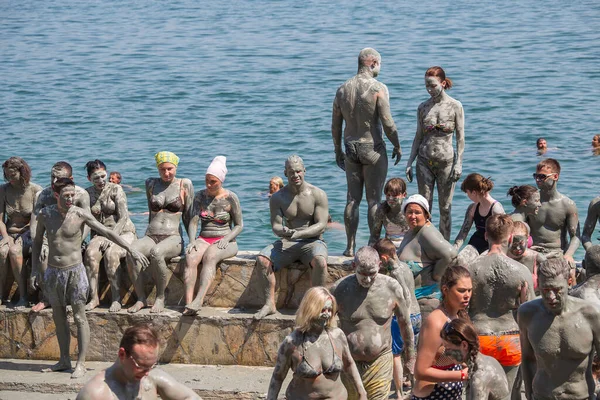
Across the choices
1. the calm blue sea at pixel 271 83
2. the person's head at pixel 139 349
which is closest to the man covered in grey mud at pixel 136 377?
the person's head at pixel 139 349

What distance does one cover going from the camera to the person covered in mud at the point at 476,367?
7766 millimetres

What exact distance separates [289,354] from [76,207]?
3734mm

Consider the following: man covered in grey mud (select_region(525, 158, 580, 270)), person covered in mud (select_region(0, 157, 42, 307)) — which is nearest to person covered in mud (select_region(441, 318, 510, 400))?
man covered in grey mud (select_region(525, 158, 580, 270))

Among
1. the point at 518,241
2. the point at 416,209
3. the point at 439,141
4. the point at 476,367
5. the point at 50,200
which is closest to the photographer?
the point at 476,367

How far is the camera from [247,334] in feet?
40.1

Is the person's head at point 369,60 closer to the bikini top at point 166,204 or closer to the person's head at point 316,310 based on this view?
the bikini top at point 166,204

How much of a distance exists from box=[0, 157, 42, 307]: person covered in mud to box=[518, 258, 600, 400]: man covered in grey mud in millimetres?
5972

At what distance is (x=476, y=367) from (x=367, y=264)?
1940 mm

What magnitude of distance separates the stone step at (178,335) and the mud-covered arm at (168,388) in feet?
14.5

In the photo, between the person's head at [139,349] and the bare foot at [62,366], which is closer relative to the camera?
the person's head at [139,349]

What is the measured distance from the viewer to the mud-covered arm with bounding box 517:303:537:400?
8523 mm

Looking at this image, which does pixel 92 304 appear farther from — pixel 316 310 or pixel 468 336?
pixel 468 336

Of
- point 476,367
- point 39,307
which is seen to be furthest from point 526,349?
point 39,307

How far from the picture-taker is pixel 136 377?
7.46 meters
